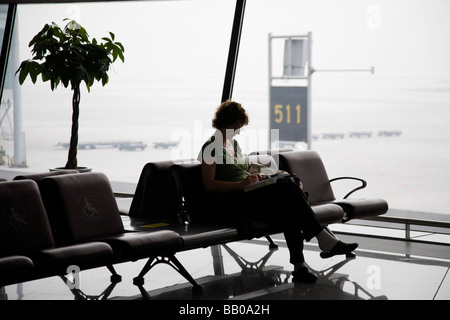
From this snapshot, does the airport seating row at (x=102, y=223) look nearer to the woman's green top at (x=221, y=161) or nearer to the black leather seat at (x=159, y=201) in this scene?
the black leather seat at (x=159, y=201)

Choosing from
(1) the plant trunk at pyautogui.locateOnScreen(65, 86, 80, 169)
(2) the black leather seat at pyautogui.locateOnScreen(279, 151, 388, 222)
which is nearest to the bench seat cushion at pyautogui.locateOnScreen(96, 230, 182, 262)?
(2) the black leather seat at pyautogui.locateOnScreen(279, 151, 388, 222)

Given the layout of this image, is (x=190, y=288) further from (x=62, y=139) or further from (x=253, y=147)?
(x=62, y=139)

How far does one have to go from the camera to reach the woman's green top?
14.5ft

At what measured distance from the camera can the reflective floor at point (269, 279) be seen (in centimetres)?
387

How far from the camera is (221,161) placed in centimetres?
444

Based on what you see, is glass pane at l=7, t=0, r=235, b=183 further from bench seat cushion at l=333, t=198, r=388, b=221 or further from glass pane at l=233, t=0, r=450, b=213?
bench seat cushion at l=333, t=198, r=388, b=221

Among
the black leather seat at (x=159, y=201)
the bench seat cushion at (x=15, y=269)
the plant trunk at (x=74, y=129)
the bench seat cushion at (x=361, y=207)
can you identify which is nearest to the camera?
the bench seat cushion at (x=15, y=269)

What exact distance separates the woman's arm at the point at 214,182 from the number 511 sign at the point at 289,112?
8.46ft

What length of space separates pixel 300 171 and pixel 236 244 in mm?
840

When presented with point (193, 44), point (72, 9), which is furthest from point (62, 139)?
point (193, 44)

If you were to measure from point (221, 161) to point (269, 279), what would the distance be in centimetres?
87

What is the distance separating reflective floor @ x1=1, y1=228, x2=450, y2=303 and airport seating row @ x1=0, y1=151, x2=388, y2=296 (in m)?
0.18

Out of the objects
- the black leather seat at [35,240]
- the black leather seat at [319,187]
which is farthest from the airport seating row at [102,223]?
the black leather seat at [319,187]
